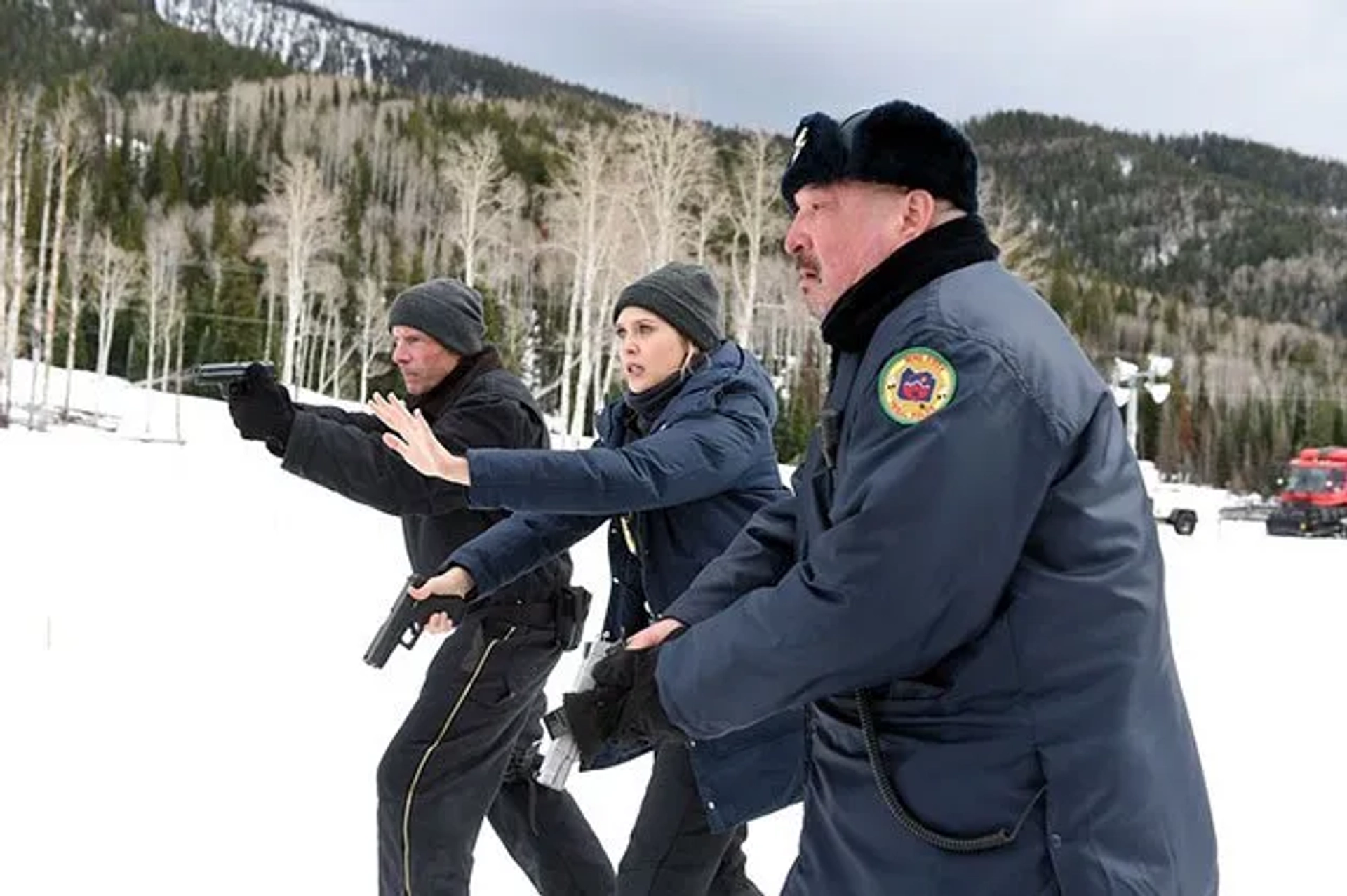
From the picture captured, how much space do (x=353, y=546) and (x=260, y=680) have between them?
22.9 feet

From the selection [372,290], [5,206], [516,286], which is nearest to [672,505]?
[5,206]

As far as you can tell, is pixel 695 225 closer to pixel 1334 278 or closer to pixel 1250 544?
pixel 1250 544

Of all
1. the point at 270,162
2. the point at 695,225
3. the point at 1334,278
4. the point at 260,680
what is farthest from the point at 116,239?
the point at 1334,278

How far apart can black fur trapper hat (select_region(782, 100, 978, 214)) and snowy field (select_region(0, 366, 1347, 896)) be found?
9.51ft

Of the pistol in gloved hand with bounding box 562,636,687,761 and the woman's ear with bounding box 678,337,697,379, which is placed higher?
the woman's ear with bounding box 678,337,697,379

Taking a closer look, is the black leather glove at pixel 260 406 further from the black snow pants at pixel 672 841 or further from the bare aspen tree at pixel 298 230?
the bare aspen tree at pixel 298 230

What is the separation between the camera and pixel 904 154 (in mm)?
1577

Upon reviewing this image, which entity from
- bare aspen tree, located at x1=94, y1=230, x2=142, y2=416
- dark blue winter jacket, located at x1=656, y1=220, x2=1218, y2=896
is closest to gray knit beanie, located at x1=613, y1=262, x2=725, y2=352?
dark blue winter jacket, located at x1=656, y1=220, x2=1218, y2=896

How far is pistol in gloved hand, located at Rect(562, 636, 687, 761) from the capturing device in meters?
1.73

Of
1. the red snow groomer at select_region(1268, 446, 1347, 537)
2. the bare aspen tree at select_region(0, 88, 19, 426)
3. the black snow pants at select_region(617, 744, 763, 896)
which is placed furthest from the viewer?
the red snow groomer at select_region(1268, 446, 1347, 537)

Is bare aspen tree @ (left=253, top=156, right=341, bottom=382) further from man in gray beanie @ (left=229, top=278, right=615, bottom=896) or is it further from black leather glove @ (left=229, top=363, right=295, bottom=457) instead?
black leather glove @ (left=229, top=363, right=295, bottom=457)

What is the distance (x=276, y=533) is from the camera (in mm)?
14047

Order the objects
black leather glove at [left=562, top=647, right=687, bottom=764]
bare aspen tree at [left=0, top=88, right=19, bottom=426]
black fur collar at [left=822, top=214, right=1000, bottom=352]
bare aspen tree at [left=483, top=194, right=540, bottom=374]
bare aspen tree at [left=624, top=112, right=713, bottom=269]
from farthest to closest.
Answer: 1. bare aspen tree at [left=483, top=194, right=540, bottom=374]
2. bare aspen tree at [left=624, top=112, right=713, bottom=269]
3. bare aspen tree at [left=0, top=88, right=19, bottom=426]
4. black leather glove at [left=562, top=647, right=687, bottom=764]
5. black fur collar at [left=822, top=214, right=1000, bottom=352]

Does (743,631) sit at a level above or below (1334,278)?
below
